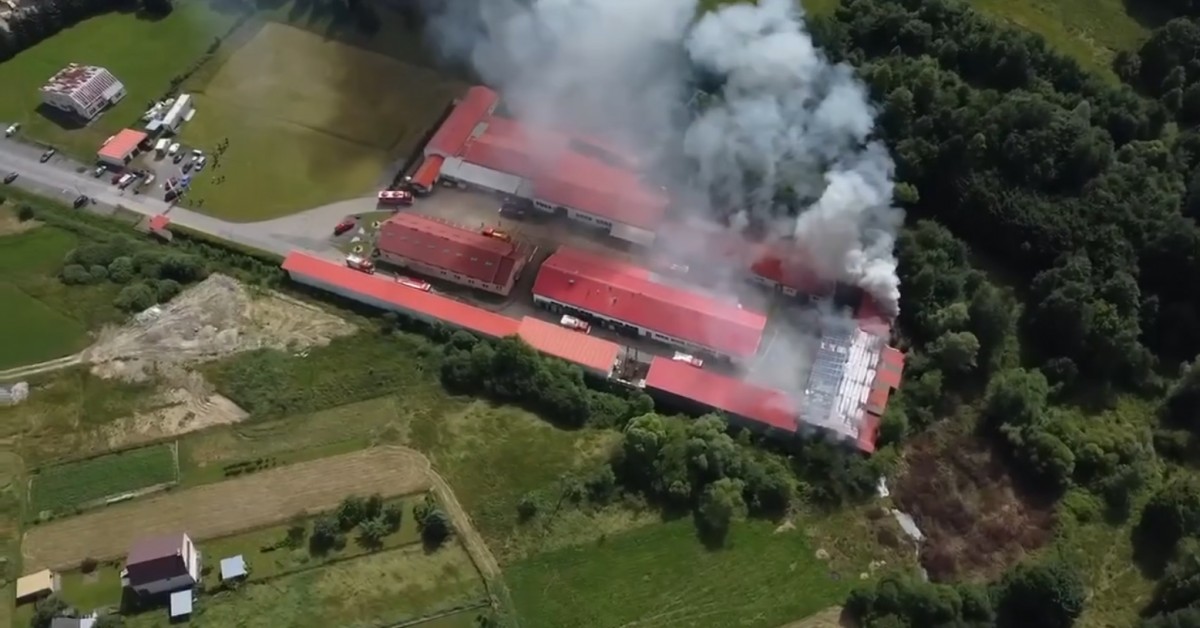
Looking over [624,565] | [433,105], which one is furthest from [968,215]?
[433,105]

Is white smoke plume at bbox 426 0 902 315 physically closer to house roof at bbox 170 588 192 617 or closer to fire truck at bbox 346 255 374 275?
fire truck at bbox 346 255 374 275

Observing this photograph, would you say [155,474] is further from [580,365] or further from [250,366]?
[580,365]

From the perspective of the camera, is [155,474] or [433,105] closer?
[155,474]

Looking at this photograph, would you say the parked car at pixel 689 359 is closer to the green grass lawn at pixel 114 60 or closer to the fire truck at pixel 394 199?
the fire truck at pixel 394 199

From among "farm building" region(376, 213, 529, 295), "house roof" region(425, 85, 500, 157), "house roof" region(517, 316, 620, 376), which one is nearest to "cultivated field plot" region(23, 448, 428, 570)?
"house roof" region(517, 316, 620, 376)

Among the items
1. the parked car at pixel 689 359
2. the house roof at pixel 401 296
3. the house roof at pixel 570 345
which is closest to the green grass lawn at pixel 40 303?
the house roof at pixel 401 296

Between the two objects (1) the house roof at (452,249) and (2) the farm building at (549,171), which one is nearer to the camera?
(1) the house roof at (452,249)
